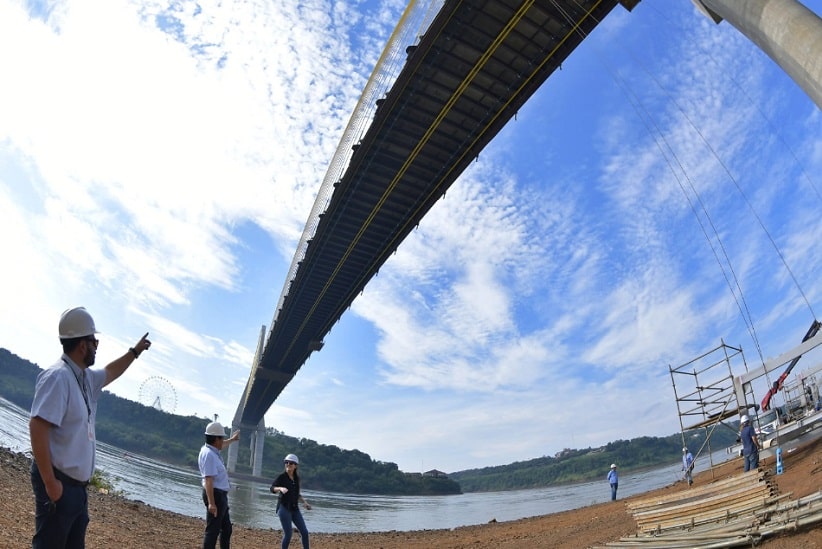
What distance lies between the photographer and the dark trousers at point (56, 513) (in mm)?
2706

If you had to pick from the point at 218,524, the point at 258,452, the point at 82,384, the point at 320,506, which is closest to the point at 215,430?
the point at 218,524

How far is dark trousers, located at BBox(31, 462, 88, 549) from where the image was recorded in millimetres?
2706

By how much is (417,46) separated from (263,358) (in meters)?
39.7

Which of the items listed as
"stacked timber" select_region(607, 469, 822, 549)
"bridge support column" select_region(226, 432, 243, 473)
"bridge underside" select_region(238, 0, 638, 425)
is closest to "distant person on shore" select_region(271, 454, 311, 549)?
"stacked timber" select_region(607, 469, 822, 549)

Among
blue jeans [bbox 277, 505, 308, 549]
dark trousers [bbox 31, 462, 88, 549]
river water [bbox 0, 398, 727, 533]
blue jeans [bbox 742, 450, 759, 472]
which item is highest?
blue jeans [bbox 742, 450, 759, 472]

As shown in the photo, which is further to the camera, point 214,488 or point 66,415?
point 214,488

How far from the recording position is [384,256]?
1144 inches

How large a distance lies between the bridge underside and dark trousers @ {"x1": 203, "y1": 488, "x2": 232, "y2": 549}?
13966 millimetres

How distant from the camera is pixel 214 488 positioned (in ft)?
18.7

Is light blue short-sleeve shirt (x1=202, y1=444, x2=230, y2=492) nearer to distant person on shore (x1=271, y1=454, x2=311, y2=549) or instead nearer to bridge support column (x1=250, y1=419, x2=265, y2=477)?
distant person on shore (x1=271, y1=454, x2=311, y2=549)

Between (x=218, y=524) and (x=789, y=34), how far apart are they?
33.6 feet

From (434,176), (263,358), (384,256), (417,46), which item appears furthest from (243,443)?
(417,46)

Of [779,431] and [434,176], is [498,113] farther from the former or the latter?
[779,431]

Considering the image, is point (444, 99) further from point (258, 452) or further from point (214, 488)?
point (258, 452)
